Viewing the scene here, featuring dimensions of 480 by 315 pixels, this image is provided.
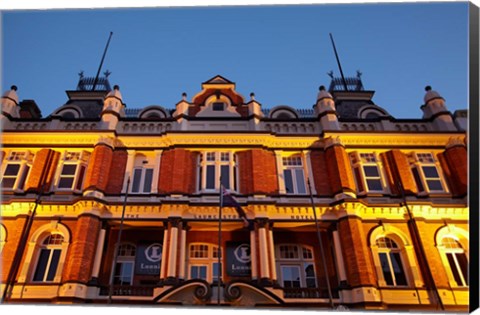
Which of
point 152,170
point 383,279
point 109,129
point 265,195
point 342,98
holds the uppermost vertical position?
point 342,98

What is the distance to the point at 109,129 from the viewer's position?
747 inches

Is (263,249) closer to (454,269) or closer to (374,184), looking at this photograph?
(374,184)

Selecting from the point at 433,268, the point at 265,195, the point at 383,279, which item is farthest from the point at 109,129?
the point at 433,268

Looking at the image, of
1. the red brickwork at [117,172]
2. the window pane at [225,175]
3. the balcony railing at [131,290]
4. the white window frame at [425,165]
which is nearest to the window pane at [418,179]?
the white window frame at [425,165]

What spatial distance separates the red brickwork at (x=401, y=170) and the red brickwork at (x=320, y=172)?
2952 millimetres

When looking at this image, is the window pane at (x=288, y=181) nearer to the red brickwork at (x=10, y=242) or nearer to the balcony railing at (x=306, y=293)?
the balcony railing at (x=306, y=293)

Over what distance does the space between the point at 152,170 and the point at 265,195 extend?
5613mm

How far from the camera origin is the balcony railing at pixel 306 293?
49.3ft

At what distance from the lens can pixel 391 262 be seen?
15992mm

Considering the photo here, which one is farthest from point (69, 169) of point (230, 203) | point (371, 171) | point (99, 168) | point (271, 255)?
point (371, 171)

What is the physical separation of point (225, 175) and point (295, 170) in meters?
3.37

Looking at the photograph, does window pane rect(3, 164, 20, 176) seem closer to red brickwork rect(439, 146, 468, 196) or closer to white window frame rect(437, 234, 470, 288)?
white window frame rect(437, 234, 470, 288)

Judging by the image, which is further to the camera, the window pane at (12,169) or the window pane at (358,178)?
the window pane at (358,178)

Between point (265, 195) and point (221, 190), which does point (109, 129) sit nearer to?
point (221, 190)
